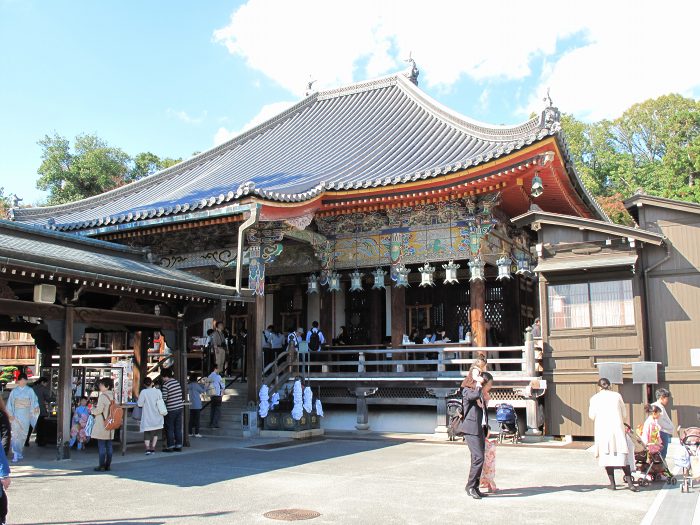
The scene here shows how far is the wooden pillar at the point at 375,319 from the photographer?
20422mm

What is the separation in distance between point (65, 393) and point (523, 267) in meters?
13.0

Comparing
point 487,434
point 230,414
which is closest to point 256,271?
point 230,414

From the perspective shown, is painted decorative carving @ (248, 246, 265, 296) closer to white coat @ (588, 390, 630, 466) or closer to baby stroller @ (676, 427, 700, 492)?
white coat @ (588, 390, 630, 466)

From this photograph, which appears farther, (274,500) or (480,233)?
(480,233)

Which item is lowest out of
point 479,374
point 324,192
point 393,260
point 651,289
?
point 479,374

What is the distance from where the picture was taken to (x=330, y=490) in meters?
9.06

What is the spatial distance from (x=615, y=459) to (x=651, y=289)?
22.3ft

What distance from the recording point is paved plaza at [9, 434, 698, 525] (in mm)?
7504

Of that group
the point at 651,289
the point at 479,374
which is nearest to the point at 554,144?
the point at 651,289

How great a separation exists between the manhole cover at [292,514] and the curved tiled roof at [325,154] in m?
8.70

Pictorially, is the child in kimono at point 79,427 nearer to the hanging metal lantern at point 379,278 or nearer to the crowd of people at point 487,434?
the hanging metal lantern at point 379,278

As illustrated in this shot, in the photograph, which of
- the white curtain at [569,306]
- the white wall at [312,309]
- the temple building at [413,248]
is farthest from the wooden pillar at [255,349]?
the white curtain at [569,306]

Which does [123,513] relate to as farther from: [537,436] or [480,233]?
[480,233]

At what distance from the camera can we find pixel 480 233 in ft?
56.7
